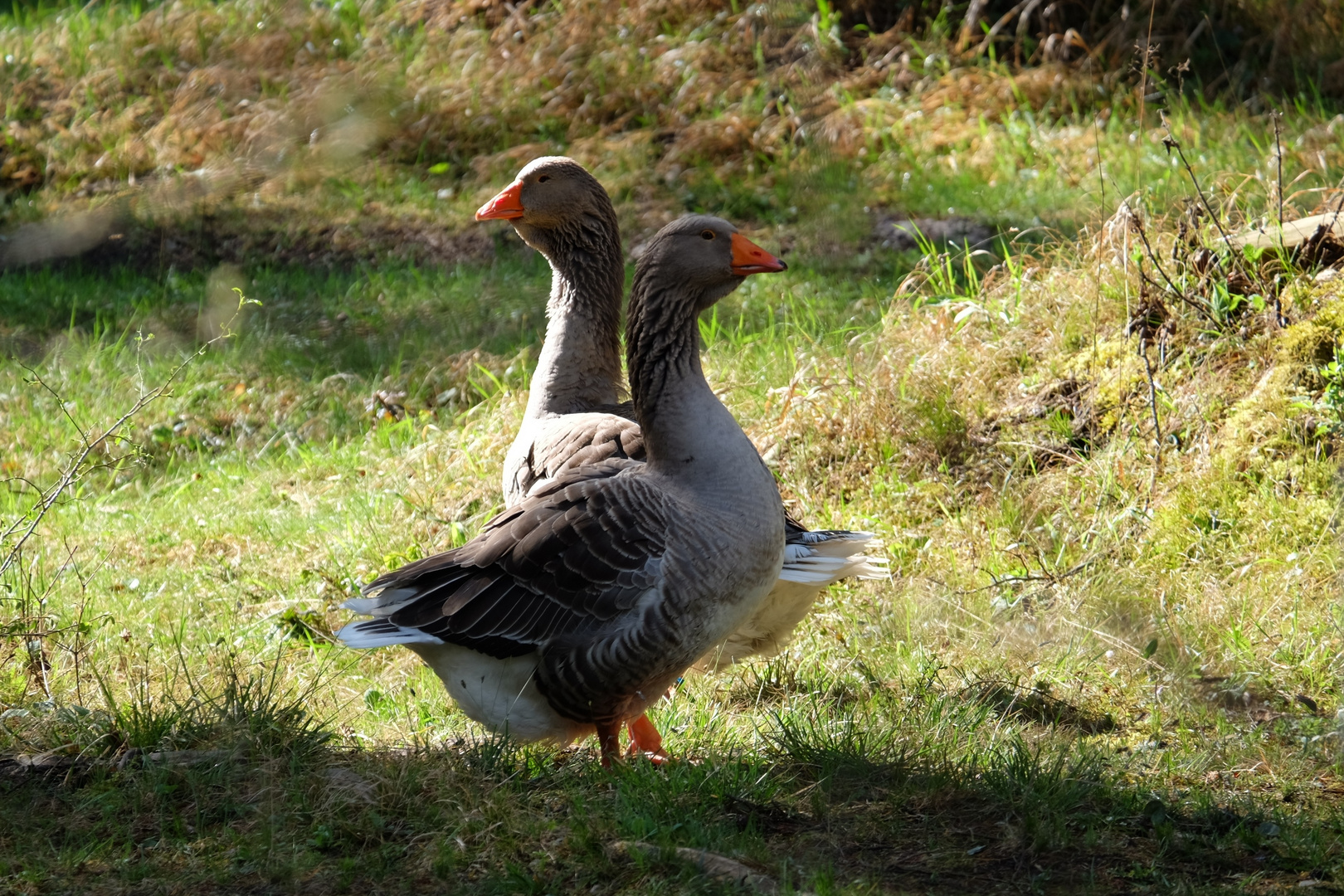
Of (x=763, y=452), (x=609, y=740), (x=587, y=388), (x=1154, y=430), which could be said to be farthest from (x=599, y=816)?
(x=1154, y=430)

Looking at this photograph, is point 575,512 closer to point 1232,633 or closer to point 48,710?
point 48,710

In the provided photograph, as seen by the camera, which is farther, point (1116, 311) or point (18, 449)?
point (18, 449)

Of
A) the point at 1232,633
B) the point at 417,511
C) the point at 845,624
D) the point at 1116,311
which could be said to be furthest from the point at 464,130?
the point at 1232,633

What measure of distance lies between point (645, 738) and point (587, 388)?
5.87ft

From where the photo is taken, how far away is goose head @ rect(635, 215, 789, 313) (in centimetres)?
443

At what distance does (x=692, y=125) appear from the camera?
442 inches

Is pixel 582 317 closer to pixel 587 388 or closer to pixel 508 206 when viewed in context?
pixel 587 388

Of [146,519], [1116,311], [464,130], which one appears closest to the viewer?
[1116,311]

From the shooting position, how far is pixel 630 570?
4.11 meters

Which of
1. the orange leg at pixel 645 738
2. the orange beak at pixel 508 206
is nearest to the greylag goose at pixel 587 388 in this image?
the orange beak at pixel 508 206

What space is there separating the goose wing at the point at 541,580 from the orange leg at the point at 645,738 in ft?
1.76

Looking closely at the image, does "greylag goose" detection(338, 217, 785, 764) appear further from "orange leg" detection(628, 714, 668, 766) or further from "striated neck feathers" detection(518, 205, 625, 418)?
"striated neck feathers" detection(518, 205, 625, 418)

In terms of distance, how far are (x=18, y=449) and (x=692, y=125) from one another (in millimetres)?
6059

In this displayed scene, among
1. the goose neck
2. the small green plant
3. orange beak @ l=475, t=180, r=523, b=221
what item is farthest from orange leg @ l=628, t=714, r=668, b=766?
the small green plant
